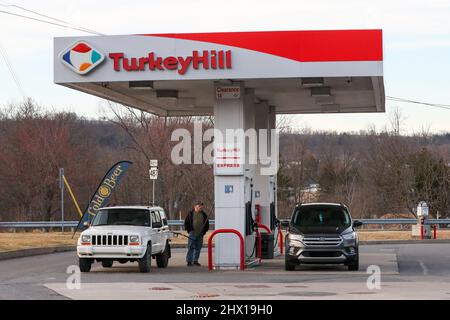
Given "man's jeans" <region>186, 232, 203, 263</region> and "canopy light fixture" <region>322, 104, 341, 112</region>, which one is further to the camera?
"canopy light fixture" <region>322, 104, 341, 112</region>

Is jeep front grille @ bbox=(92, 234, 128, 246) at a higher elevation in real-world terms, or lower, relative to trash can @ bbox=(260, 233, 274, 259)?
higher

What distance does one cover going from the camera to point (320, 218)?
84.3ft

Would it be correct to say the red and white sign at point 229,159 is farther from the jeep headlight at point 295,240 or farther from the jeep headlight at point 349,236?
the jeep headlight at point 349,236

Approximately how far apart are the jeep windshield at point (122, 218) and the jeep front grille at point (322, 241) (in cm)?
423

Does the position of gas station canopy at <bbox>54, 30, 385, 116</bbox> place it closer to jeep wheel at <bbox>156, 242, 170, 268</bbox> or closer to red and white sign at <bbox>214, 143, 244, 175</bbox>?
red and white sign at <bbox>214, 143, 244, 175</bbox>

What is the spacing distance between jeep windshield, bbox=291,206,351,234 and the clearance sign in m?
4.25

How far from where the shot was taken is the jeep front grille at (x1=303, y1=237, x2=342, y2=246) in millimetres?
24266

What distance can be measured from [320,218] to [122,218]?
544 cm

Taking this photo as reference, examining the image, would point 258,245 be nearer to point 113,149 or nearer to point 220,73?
point 220,73

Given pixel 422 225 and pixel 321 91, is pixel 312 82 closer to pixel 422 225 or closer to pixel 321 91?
pixel 321 91

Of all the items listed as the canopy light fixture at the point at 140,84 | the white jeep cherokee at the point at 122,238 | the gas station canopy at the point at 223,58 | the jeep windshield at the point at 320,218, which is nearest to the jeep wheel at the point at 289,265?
the jeep windshield at the point at 320,218

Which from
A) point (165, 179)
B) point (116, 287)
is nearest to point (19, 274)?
point (116, 287)

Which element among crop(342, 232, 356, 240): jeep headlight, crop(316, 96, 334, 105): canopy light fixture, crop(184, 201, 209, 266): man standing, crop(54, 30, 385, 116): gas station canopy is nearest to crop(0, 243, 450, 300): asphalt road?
crop(184, 201, 209, 266): man standing

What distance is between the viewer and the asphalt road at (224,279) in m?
18.3
